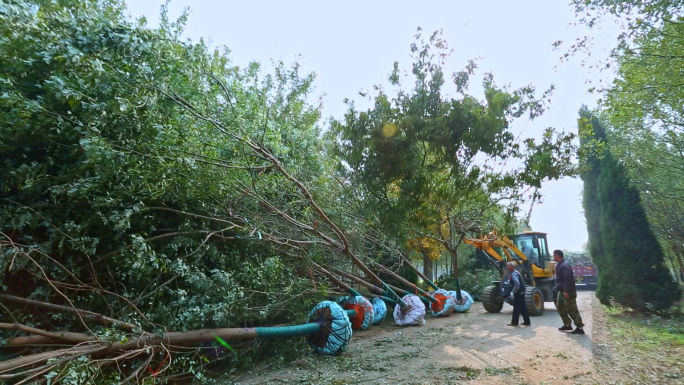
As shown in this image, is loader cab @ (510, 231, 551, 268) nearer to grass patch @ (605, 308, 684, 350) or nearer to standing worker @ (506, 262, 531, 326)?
grass patch @ (605, 308, 684, 350)

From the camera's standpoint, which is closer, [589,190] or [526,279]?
[526,279]

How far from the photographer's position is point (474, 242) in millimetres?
11805

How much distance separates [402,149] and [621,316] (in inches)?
342

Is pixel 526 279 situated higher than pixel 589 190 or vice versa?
pixel 589 190

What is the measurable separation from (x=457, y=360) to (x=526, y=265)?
7.52 m

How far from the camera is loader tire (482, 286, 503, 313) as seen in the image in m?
11.1

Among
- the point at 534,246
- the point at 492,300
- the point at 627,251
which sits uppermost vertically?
the point at 534,246

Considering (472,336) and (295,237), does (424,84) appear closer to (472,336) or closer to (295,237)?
(295,237)

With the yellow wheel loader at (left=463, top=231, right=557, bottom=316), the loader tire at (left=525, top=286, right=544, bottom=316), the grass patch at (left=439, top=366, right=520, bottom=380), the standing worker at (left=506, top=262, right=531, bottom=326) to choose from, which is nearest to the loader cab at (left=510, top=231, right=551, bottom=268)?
the yellow wheel loader at (left=463, top=231, right=557, bottom=316)

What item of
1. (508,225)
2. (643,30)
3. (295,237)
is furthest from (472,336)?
(643,30)

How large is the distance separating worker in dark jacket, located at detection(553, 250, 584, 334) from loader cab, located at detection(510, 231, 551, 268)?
5222mm

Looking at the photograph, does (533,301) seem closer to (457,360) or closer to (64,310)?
(457,360)

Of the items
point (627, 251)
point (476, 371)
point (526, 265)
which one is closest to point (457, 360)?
point (476, 371)

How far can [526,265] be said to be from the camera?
39.5 ft
